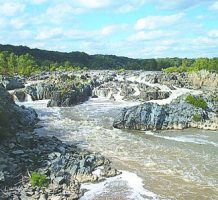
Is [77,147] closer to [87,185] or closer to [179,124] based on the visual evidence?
[87,185]

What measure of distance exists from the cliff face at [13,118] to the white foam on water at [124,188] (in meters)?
12.5

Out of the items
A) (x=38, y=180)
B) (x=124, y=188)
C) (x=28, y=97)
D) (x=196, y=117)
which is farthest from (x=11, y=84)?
(x=124, y=188)

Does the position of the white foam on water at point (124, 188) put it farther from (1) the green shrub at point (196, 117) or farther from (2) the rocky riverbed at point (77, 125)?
(1) the green shrub at point (196, 117)

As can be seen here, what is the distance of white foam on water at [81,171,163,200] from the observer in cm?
2689

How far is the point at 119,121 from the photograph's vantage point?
49.1 m

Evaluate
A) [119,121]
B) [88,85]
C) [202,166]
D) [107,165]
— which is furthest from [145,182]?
[88,85]

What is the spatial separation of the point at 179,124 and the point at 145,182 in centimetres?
2022

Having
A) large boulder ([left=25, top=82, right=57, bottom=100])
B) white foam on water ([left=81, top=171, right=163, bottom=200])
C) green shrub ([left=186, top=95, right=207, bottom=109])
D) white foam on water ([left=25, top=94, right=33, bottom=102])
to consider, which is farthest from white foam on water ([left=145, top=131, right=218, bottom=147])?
white foam on water ([left=25, top=94, right=33, bottom=102])

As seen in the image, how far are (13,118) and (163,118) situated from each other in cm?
1829

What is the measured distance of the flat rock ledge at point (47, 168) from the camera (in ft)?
85.7

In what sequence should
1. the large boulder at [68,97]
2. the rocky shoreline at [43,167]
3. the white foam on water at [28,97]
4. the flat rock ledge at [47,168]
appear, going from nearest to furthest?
the flat rock ledge at [47,168] < the rocky shoreline at [43,167] < the large boulder at [68,97] < the white foam on water at [28,97]

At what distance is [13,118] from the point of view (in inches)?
1802

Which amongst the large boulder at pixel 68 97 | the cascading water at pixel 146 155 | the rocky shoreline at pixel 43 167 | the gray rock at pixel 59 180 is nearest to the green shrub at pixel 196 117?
the cascading water at pixel 146 155

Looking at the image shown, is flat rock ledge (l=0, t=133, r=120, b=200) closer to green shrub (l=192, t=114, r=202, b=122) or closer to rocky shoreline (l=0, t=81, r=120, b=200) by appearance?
rocky shoreline (l=0, t=81, r=120, b=200)
